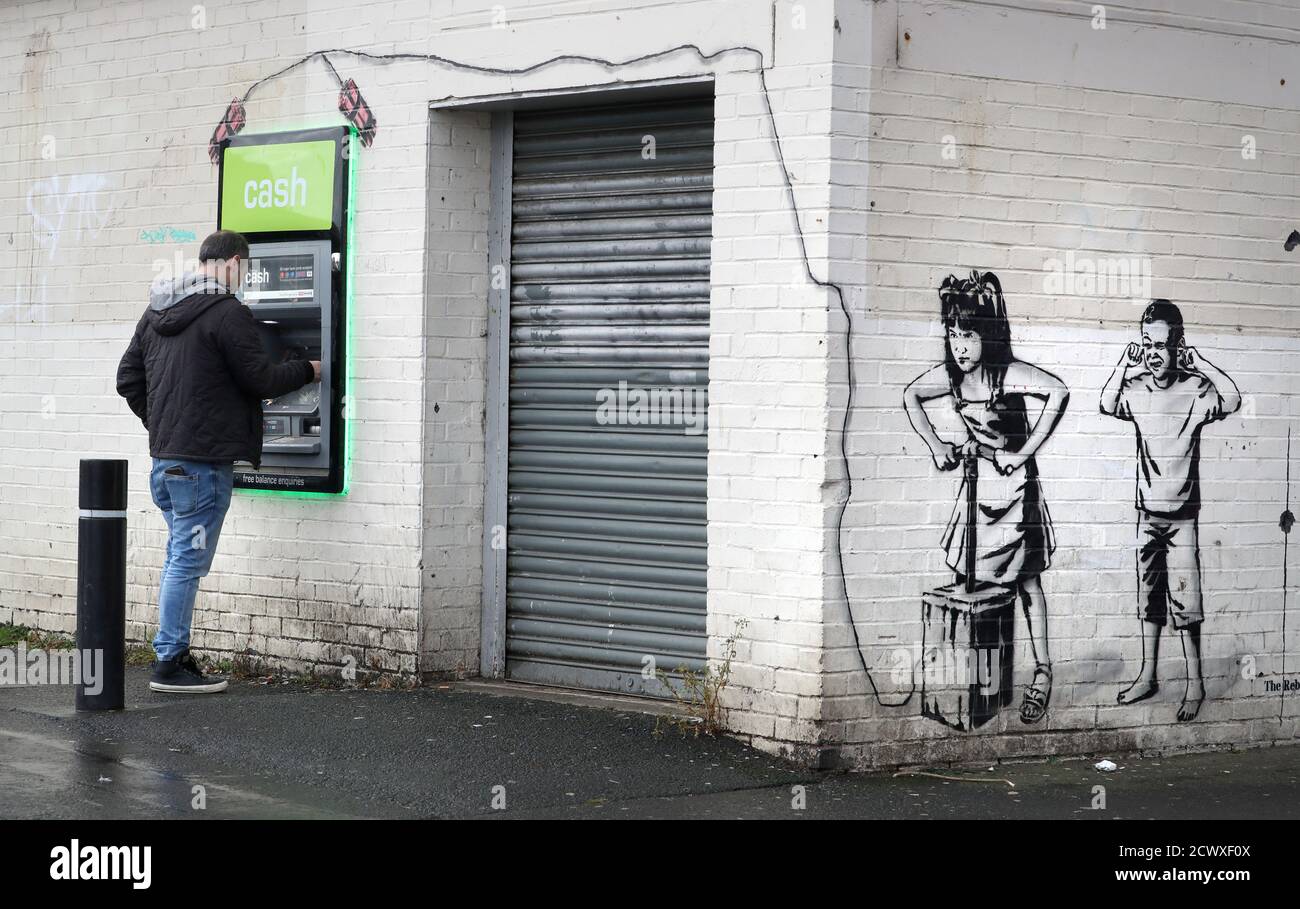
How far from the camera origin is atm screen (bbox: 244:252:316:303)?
29.4ft

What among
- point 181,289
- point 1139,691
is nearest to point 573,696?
point 1139,691

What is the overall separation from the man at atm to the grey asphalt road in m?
0.55

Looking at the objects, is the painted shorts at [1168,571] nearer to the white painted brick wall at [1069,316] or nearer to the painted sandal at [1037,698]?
the white painted brick wall at [1069,316]

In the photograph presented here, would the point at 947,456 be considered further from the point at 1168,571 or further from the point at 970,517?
the point at 1168,571

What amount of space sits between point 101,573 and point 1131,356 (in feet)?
16.3

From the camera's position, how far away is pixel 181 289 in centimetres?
844

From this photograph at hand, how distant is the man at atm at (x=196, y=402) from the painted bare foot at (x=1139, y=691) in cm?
427

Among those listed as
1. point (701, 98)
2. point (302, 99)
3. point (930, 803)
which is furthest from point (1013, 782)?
point (302, 99)

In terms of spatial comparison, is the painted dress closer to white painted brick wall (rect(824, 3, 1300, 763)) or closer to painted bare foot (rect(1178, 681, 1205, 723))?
white painted brick wall (rect(824, 3, 1300, 763))

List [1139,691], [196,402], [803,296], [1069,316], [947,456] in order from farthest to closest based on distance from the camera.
Answer: 1. [196,402]
2. [1139,691]
3. [1069,316]
4. [947,456]
5. [803,296]

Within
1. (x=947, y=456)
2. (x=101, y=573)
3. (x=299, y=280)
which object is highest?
(x=299, y=280)

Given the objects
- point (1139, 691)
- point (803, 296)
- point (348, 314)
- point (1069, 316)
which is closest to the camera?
point (803, 296)

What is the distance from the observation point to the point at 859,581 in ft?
23.6

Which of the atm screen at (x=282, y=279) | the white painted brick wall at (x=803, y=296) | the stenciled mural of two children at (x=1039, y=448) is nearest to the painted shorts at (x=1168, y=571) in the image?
the stenciled mural of two children at (x=1039, y=448)
